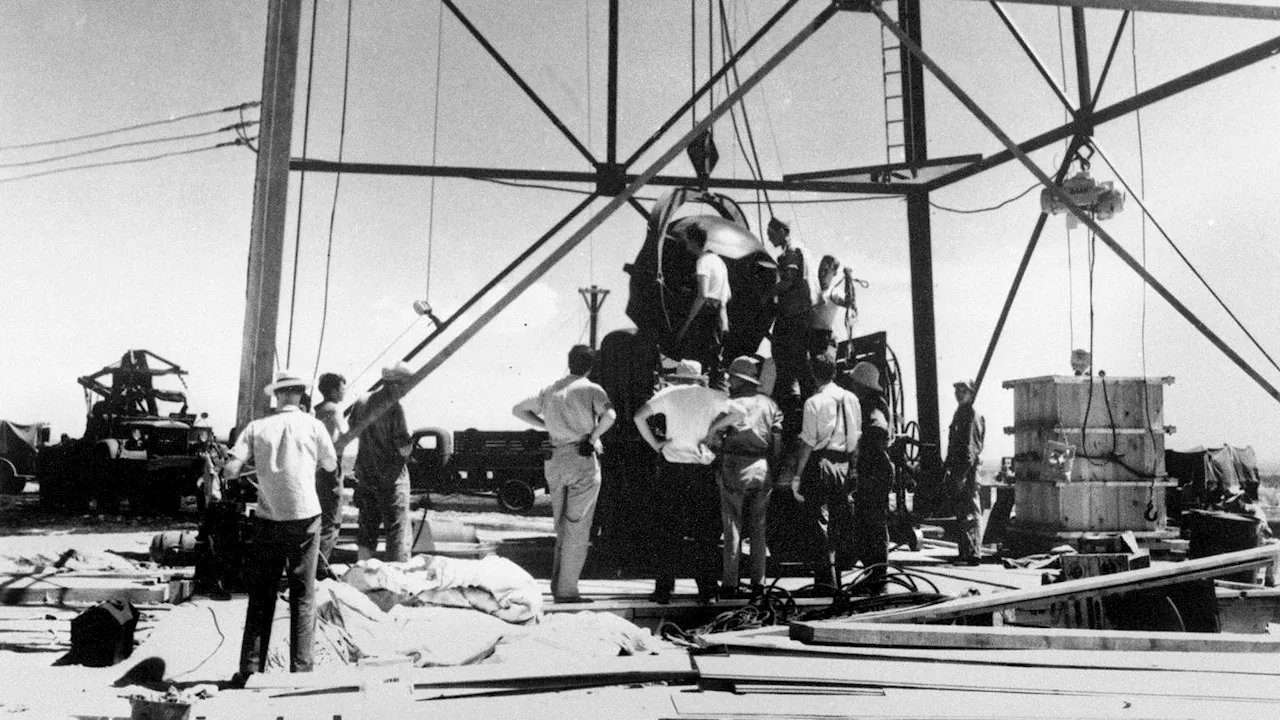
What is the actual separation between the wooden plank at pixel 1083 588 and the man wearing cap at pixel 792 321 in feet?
12.2

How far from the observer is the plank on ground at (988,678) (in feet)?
15.6

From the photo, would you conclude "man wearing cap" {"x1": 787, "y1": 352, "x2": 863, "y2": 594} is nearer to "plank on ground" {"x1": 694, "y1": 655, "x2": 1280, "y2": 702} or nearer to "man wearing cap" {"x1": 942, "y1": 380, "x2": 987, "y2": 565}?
"man wearing cap" {"x1": 942, "y1": 380, "x2": 987, "y2": 565}

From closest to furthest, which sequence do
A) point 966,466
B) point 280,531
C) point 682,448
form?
point 280,531, point 682,448, point 966,466

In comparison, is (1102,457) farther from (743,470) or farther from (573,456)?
(573,456)

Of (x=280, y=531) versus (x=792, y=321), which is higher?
(x=792, y=321)

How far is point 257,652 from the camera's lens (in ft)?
17.8

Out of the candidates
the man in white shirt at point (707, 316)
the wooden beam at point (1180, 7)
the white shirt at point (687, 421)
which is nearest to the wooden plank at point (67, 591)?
the white shirt at point (687, 421)

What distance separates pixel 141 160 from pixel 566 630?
20.6 metres

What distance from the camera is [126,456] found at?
18.4 metres

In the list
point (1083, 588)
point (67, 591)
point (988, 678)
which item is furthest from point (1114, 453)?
point (67, 591)

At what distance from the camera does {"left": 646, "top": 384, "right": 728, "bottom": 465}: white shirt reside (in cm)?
827

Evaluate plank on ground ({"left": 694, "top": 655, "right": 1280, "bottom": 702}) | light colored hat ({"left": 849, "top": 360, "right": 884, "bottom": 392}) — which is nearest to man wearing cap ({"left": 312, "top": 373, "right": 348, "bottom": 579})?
plank on ground ({"left": 694, "top": 655, "right": 1280, "bottom": 702})

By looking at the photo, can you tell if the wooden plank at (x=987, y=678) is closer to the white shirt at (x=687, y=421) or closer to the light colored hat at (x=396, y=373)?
the white shirt at (x=687, y=421)

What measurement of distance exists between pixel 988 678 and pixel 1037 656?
2.04ft
